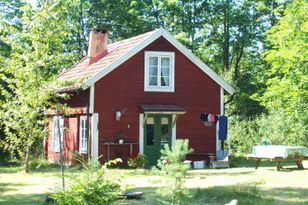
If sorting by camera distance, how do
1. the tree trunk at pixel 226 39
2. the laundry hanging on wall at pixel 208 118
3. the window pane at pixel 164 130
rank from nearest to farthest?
the window pane at pixel 164 130, the laundry hanging on wall at pixel 208 118, the tree trunk at pixel 226 39

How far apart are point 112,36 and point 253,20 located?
398 inches

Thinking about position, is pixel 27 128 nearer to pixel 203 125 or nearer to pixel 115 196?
pixel 203 125

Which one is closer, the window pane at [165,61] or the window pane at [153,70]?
the window pane at [153,70]

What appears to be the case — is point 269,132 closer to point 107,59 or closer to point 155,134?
point 155,134

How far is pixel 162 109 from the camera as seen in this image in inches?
866

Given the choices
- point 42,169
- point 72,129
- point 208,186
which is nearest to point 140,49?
point 72,129

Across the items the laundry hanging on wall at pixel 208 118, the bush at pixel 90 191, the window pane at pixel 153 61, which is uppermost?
the window pane at pixel 153 61

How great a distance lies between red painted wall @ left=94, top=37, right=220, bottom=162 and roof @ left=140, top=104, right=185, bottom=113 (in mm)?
275

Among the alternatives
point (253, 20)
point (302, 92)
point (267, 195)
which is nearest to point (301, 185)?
point (267, 195)

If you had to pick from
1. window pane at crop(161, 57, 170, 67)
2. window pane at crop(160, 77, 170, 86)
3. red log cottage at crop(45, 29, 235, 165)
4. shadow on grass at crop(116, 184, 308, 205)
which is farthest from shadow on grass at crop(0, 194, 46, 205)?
window pane at crop(161, 57, 170, 67)

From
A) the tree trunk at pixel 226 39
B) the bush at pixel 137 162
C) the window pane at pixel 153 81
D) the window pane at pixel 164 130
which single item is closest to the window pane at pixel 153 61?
the window pane at pixel 153 81

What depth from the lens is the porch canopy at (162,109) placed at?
21.9 m

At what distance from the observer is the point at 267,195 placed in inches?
496

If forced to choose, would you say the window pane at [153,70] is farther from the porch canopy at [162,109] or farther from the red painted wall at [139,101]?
the porch canopy at [162,109]
